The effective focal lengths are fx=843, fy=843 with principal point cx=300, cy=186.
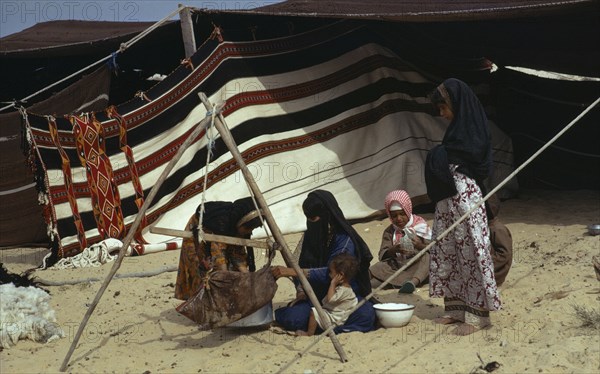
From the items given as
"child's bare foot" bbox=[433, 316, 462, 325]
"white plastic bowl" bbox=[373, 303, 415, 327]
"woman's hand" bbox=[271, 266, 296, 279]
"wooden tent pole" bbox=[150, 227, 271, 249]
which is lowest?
"child's bare foot" bbox=[433, 316, 462, 325]

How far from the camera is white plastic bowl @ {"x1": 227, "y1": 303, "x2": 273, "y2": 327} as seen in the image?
4.71 m

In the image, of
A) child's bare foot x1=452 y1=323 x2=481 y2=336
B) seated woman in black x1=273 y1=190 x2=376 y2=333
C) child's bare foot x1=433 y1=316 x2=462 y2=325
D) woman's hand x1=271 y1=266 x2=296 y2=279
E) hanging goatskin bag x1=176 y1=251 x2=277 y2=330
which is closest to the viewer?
hanging goatskin bag x1=176 y1=251 x2=277 y2=330

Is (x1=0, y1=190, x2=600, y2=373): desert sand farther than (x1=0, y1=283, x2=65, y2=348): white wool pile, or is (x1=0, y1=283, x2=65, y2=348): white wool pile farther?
(x1=0, y1=283, x2=65, y2=348): white wool pile

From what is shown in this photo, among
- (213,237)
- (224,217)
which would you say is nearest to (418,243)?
(224,217)

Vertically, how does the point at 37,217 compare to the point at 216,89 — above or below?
below

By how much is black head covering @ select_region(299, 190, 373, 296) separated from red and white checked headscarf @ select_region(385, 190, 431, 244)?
103 centimetres

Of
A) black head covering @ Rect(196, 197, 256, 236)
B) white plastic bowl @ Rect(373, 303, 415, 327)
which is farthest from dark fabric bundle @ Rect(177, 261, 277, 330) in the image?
white plastic bowl @ Rect(373, 303, 415, 327)

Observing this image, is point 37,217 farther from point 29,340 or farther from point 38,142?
point 29,340

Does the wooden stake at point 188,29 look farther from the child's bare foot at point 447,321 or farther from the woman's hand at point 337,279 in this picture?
the child's bare foot at point 447,321

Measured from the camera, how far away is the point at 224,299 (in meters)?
4.38

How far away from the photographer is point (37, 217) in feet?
24.4

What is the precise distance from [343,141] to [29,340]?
4052 millimetres

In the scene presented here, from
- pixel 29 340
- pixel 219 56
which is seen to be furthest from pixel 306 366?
pixel 219 56

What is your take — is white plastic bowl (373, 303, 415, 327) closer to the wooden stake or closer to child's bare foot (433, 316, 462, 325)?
child's bare foot (433, 316, 462, 325)
